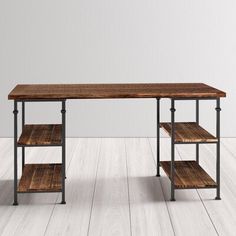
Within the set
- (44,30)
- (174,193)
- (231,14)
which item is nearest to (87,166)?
(174,193)

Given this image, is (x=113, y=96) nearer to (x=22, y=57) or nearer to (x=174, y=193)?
(x=174, y=193)

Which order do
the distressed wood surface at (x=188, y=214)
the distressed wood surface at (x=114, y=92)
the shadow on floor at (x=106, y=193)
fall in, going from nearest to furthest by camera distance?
1. the distressed wood surface at (x=188, y=214)
2. the distressed wood surface at (x=114, y=92)
3. the shadow on floor at (x=106, y=193)

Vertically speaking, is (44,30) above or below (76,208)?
above

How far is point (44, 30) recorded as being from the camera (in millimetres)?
6715

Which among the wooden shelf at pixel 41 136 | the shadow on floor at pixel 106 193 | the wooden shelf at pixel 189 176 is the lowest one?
the shadow on floor at pixel 106 193

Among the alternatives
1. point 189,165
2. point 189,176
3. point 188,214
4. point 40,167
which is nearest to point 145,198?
point 189,176

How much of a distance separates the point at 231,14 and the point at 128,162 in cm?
226

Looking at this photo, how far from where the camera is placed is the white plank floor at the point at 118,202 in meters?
3.66

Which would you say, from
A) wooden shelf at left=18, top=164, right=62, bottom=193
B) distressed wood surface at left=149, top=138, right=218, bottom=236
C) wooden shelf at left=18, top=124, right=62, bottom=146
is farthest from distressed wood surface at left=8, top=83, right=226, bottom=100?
distressed wood surface at left=149, top=138, right=218, bottom=236

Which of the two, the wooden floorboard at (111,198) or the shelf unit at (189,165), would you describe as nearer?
the wooden floorboard at (111,198)

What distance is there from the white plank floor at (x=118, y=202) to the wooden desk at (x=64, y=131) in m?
0.13

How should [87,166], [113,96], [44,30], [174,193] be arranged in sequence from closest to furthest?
1. [113,96]
2. [174,193]
3. [87,166]
4. [44,30]

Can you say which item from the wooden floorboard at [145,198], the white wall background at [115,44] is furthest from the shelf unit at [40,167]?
the white wall background at [115,44]

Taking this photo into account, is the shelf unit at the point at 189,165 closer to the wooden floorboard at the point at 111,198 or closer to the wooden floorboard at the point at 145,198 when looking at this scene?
the wooden floorboard at the point at 145,198
